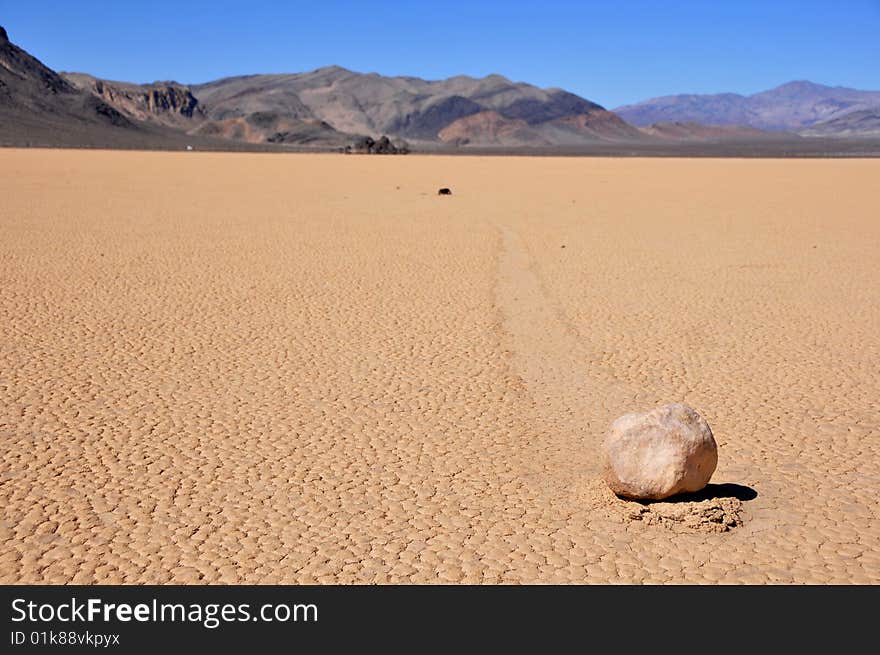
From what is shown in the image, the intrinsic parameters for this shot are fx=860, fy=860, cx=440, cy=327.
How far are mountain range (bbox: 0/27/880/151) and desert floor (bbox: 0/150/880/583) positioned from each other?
57.0 m

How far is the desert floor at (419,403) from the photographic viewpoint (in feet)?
15.1

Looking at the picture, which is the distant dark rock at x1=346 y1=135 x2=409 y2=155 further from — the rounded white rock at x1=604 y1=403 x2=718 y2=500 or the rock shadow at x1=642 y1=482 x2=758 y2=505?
the rounded white rock at x1=604 y1=403 x2=718 y2=500

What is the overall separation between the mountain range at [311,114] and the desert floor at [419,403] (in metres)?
57.0

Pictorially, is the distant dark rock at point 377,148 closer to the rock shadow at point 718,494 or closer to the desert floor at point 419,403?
the desert floor at point 419,403

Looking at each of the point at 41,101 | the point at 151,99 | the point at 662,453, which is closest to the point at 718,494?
the point at 662,453

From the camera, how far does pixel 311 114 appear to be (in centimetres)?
14412

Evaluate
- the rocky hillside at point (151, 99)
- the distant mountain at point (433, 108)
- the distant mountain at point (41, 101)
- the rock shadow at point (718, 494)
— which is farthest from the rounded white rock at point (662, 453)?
the distant mountain at point (433, 108)

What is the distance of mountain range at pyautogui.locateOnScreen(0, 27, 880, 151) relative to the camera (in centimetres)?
7819

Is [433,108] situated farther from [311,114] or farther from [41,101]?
[41,101]

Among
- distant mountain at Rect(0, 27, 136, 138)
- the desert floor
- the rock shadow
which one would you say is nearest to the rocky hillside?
distant mountain at Rect(0, 27, 136, 138)

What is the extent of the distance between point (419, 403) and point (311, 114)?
5647 inches

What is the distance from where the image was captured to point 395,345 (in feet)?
28.6
